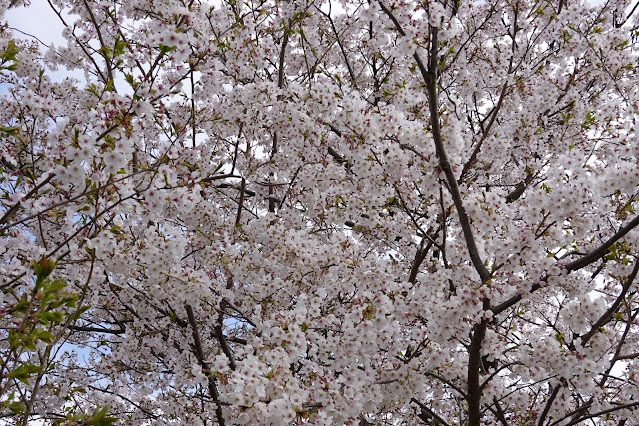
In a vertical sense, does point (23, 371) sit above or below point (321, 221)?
below

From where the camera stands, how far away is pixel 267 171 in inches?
294

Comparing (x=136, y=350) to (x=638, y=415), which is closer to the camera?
(x=638, y=415)

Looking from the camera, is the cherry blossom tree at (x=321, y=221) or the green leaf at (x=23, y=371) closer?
the green leaf at (x=23, y=371)

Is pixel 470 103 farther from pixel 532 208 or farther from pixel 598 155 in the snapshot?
pixel 532 208

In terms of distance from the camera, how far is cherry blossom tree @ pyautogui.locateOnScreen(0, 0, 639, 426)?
13.4ft

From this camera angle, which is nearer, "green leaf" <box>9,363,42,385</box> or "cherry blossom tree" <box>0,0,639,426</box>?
"green leaf" <box>9,363,42,385</box>

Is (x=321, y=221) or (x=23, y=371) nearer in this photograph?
(x=23, y=371)

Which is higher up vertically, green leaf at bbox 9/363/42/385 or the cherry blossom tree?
the cherry blossom tree

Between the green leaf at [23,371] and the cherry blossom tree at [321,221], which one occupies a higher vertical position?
the cherry blossom tree at [321,221]

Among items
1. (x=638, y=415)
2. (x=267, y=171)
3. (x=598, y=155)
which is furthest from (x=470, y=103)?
(x=638, y=415)

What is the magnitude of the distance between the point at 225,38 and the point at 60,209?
4065 millimetres

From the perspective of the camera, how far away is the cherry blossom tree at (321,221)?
4070 millimetres

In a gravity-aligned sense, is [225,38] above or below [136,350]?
above

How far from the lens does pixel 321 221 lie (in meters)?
7.14
